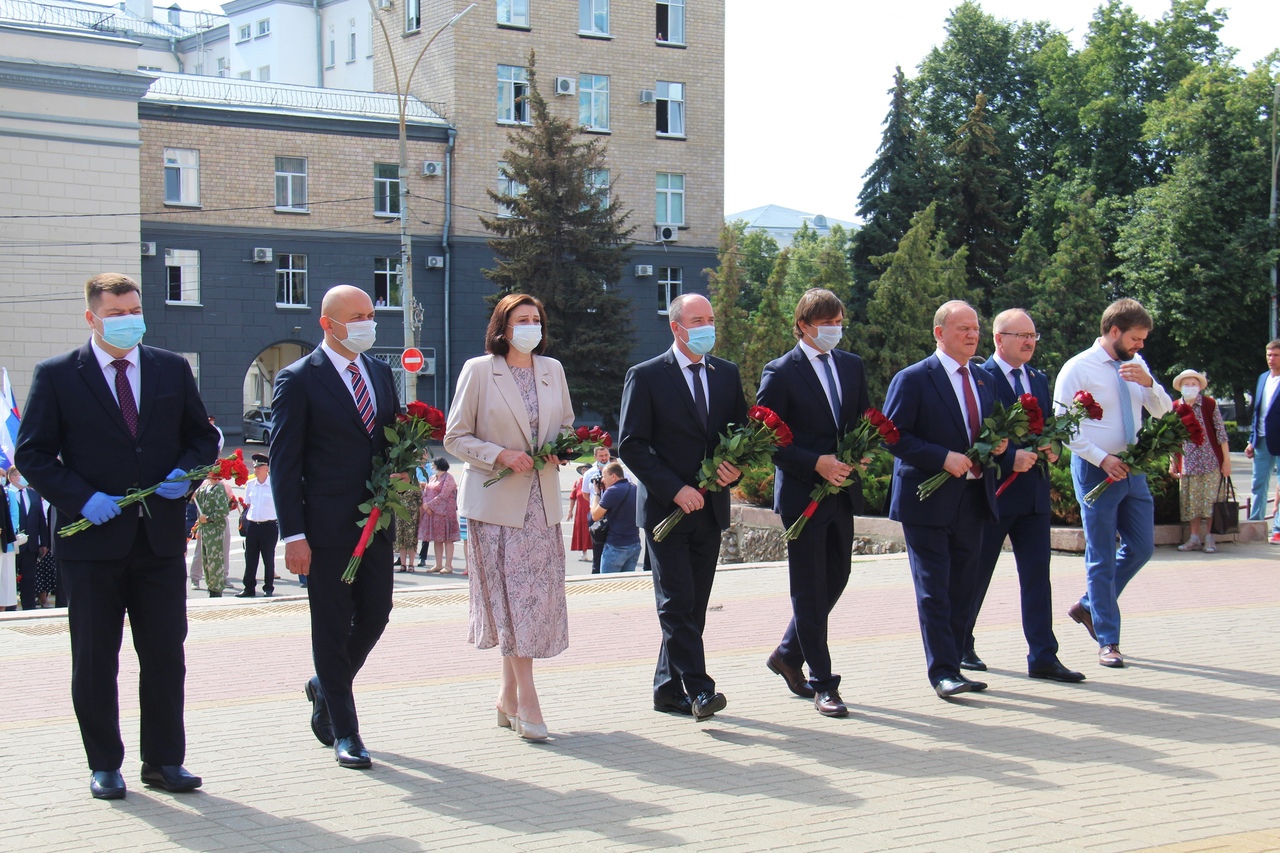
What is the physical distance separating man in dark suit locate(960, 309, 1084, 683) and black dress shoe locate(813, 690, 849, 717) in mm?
1286

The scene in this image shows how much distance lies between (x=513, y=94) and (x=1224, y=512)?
3766 centimetres

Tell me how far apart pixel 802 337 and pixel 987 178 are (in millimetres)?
46509

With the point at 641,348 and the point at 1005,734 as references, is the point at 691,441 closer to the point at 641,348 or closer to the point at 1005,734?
the point at 1005,734

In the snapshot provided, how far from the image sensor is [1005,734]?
6820mm

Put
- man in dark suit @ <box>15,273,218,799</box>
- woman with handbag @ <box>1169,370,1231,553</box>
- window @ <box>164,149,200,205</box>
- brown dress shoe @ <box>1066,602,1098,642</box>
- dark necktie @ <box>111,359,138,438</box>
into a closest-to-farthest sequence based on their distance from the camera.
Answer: man in dark suit @ <box>15,273,218,799</box>
dark necktie @ <box>111,359,138,438</box>
brown dress shoe @ <box>1066,602,1098,642</box>
woman with handbag @ <box>1169,370,1231,553</box>
window @ <box>164,149,200,205</box>

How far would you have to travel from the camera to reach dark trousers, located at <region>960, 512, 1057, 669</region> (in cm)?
816

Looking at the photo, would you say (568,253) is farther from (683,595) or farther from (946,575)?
(683,595)

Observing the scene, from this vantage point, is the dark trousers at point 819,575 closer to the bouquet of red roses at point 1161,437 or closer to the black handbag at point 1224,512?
the bouquet of red roses at point 1161,437

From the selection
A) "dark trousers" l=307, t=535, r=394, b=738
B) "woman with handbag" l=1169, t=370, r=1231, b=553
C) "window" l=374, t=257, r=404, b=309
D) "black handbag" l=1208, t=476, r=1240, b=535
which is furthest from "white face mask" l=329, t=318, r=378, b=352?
"window" l=374, t=257, r=404, b=309

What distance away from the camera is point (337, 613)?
20.7 ft

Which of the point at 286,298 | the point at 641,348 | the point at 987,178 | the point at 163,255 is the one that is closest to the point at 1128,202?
the point at 987,178

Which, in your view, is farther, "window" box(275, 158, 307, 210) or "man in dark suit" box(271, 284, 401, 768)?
"window" box(275, 158, 307, 210)

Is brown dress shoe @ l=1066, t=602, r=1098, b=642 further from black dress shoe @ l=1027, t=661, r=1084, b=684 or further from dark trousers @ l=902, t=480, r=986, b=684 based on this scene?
dark trousers @ l=902, t=480, r=986, b=684

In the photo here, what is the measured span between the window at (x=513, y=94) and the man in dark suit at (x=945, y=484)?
4198 centimetres
